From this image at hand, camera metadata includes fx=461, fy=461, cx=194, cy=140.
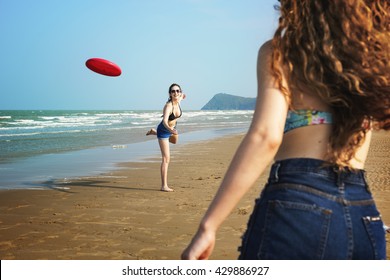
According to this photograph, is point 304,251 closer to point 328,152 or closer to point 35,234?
point 328,152

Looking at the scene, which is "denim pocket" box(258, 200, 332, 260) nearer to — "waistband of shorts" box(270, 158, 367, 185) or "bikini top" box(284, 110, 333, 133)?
"waistband of shorts" box(270, 158, 367, 185)

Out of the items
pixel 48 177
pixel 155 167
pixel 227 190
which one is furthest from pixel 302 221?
pixel 155 167

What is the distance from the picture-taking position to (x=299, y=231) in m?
1.44

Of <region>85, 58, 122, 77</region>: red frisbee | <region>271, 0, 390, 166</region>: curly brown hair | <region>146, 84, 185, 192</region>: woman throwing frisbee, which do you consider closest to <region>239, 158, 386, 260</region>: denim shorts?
<region>271, 0, 390, 166</region>: curly brown hair

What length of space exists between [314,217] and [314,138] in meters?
0.28

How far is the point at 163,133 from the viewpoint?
29.0ft

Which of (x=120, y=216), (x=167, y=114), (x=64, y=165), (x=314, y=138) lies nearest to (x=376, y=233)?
(x=314, y=138)

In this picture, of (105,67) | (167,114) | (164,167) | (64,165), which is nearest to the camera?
(164,167)

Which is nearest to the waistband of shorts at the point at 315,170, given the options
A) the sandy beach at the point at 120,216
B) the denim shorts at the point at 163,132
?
the sandy beach at the point at 120,216

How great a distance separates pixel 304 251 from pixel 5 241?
4958 millimetres

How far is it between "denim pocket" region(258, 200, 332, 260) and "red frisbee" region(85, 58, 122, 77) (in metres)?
8.24

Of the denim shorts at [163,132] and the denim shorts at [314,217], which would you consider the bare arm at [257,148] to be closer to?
the denim shorts at [314,217]

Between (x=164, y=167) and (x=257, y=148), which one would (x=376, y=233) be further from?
(x=164, y=167)

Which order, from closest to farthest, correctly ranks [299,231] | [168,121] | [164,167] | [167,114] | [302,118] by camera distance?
[299,231] → [302,118] → [164,167] → [167,114] → [168,121]
